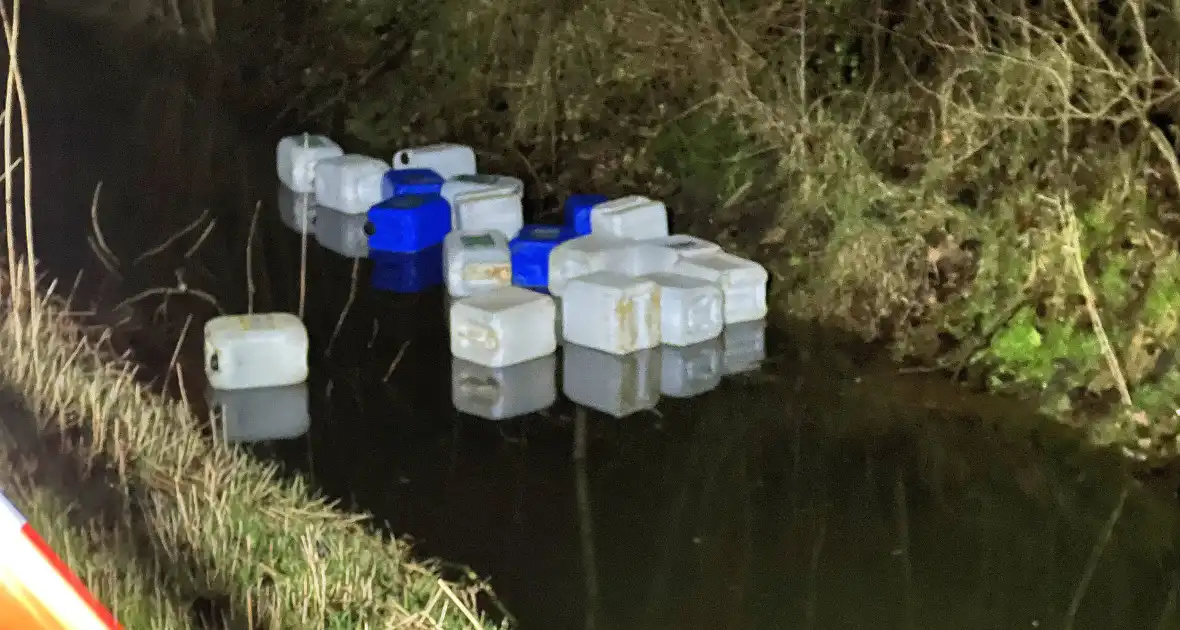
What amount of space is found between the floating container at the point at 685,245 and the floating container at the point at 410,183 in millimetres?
1406

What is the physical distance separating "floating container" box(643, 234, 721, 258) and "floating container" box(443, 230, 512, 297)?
0.62m

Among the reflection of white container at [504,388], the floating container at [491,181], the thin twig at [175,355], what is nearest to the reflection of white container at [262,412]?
the thin twig at [175,355]

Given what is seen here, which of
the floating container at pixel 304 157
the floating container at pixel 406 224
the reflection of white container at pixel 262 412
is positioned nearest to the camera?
the reflection of white container at pixel 262 412

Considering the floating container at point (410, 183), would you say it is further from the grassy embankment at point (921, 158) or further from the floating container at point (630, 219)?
the floating container at point (630, 219)

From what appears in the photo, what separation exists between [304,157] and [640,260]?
9.13 feet

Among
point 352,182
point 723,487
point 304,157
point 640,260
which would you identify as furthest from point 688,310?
point 304,157

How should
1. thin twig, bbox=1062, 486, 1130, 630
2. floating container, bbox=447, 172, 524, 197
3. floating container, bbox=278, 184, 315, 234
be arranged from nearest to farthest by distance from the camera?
thin twig, bbox=1062, 486, 1130, 630 → floating container, bbox=447, 172, 524, 197 → floating container, bbox=278, 184, 315, 234

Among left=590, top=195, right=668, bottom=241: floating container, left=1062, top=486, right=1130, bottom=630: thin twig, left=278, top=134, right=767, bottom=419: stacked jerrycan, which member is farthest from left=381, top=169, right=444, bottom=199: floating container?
left=1062, top=486, right=1130, bottom=630: thin twig

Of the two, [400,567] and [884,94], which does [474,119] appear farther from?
[400,567]

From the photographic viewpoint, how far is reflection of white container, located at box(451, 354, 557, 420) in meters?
4.24

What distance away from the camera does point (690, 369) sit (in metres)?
4.57

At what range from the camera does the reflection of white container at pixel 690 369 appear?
441cm

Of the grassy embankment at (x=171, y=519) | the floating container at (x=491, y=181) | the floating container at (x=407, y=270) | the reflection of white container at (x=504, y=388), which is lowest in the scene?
the reflection of white container at (x=504, y=388)

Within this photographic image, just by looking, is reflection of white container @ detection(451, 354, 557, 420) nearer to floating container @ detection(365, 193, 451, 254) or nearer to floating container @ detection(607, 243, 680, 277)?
floating container @ detection(607, 243, 680, 277)
